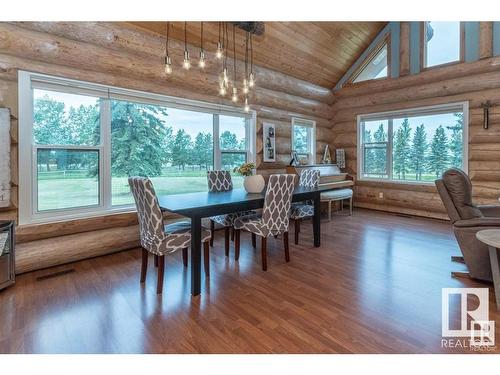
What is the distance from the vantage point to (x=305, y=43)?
5.40 meters

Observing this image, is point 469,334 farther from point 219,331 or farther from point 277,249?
point 277,249

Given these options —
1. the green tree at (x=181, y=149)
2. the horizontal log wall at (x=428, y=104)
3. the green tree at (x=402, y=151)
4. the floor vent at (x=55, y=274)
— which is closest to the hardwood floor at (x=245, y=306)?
the floor vent at (x=55, y=274)

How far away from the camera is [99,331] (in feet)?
6.32

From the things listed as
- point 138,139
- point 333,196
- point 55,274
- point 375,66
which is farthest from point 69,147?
point 375,66

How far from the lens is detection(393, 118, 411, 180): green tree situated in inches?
237

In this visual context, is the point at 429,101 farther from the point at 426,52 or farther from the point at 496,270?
the point at 496,270

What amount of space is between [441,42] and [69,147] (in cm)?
675

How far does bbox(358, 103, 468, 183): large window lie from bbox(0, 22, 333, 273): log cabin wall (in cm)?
394

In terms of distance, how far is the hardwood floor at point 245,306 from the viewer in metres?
1.80

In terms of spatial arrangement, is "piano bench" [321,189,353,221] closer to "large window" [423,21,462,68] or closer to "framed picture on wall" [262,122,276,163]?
"framed picture on wall" [262,122,276,163]

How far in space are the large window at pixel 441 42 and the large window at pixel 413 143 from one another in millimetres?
921
